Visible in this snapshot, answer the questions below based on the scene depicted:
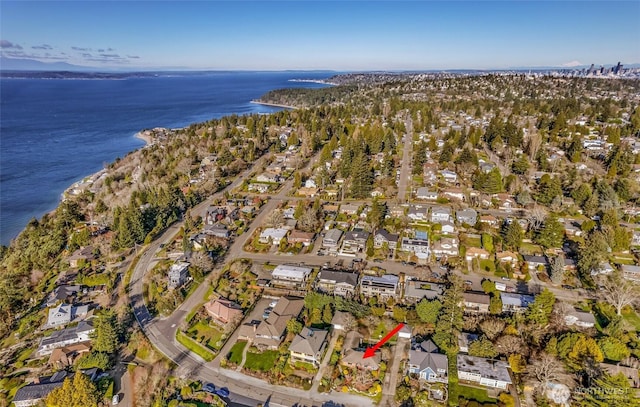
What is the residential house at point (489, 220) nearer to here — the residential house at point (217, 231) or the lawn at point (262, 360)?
the lawn at point (262, 360)

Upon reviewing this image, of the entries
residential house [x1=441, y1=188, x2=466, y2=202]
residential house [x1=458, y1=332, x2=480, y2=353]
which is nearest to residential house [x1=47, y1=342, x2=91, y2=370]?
residential house [x1=458, y1=332, x2=480, y2=353]

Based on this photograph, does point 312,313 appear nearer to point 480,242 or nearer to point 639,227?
point 480,242

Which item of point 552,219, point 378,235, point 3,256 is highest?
point 552,219

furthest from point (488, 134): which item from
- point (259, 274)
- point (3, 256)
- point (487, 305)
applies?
point (3, 256)

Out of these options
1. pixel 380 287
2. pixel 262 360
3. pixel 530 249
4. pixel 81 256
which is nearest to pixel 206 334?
pixel 262 360

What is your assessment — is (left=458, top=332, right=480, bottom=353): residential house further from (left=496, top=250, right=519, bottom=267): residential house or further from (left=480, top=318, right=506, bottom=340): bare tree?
(left=496, top=250, right=519, bottom=267): residential house

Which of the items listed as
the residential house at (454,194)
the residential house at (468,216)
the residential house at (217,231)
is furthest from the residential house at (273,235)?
the residential house at (454,194)

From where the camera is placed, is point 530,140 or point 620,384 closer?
point 620,384

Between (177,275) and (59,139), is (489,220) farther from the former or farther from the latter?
(59,139)

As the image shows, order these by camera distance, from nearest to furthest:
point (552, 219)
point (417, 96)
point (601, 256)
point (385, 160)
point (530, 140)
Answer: point (601, 256) < point (552, 219) < point (385, 160) < point (530, 140) < point (417, 96)
